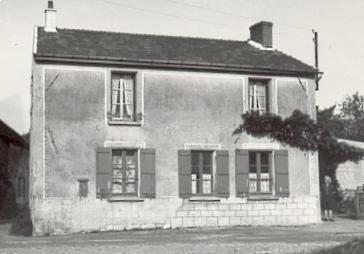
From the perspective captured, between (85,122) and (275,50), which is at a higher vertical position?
(275,50)

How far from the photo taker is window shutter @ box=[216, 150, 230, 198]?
22266 mm

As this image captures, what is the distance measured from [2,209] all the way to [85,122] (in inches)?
485

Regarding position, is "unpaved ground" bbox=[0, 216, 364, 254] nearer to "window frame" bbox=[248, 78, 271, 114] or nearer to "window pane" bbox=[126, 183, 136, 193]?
"window pane" bbox=[126, 183, 136, 193]

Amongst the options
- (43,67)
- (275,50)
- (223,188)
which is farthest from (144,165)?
(275,50)

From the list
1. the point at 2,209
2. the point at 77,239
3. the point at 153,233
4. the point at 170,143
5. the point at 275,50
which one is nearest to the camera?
the point at 77,239

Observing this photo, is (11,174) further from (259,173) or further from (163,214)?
(259,173)

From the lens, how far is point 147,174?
21422 mm

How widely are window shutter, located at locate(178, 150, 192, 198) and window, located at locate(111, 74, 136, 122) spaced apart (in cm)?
215

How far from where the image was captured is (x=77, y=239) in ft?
60.2

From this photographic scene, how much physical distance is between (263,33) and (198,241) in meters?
11.8

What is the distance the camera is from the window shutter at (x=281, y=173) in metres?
23.0

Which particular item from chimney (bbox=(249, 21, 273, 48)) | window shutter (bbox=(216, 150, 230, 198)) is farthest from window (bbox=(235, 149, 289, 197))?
chimney (bbox=(249, 21, 273, 48))

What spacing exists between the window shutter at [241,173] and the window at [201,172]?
0.95m

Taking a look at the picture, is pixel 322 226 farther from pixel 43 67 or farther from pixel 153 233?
pixel 43 67
